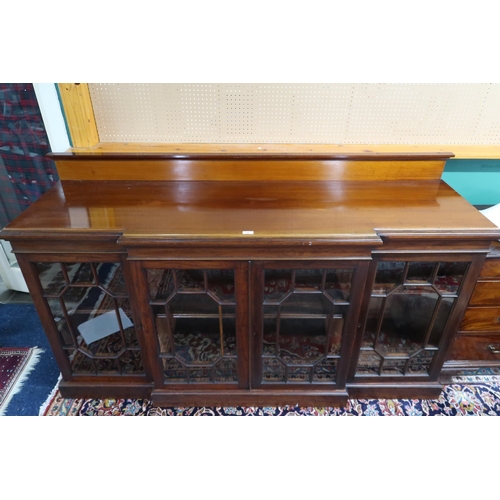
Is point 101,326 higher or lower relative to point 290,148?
lower

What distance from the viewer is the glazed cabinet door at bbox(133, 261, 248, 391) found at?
1213 millimetres

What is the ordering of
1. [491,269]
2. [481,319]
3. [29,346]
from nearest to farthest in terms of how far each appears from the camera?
[491,269] → [481,319] → [29,346]

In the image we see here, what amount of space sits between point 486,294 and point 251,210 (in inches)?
40.2

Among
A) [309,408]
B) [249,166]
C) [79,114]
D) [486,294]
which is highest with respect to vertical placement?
[79,114]

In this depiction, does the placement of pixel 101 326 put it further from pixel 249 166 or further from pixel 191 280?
pixel 249 166

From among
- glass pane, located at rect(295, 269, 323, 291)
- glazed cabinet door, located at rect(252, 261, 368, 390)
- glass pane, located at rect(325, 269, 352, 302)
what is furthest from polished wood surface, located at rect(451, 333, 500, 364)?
glass pane, located at rect(295, 269, 323, 291)

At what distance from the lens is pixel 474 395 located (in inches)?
62.6

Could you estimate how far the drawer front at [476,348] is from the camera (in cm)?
152

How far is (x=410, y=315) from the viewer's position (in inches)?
55.6

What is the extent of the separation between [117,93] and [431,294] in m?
1.54

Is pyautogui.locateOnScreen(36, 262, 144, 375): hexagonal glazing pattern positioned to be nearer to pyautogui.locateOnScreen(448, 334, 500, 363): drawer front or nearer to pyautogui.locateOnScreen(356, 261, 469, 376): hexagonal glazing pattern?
pyautogui.locateOnScreen(356, 261, 469, 376): hexagonal glazing pattern

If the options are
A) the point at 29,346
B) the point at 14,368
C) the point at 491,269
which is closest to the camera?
the point at 491,269

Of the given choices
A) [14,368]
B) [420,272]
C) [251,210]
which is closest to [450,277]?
[420,272]

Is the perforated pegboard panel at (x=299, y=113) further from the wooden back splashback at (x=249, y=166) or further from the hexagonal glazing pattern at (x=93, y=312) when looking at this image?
the hexagonal glazing pattern at (x=93, y=312)
